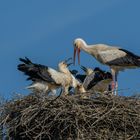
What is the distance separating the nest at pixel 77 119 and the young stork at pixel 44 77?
1.96 meters

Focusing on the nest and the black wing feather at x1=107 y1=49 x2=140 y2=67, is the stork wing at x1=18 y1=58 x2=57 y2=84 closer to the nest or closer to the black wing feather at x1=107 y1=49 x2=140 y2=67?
the black wing feather at x1=107 y1=49 x2=140 y2=67

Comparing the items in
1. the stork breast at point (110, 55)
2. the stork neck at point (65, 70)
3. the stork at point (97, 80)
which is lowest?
the stork at point (97, 80)

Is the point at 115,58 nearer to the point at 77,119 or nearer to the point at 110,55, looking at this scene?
the point at 110,55

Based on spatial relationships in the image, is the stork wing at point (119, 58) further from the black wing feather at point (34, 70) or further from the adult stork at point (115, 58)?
the black wing feather at point (34, 70)

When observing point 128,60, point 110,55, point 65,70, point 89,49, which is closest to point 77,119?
point 128,60

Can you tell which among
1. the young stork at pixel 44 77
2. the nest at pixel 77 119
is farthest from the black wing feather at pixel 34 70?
the nest at pixel 77 119

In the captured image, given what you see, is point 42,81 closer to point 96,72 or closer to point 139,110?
point 96,72

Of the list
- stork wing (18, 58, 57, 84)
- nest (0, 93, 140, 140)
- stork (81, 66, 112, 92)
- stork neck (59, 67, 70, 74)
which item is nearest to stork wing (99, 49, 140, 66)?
stork (81, 66, 112, 92)

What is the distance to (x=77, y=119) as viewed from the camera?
42.7ft

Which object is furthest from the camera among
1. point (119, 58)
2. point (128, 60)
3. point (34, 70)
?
point (119, 58)

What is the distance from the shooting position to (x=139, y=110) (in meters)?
13.3

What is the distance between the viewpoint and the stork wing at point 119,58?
1590 cm

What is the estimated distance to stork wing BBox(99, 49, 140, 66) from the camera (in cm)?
1590

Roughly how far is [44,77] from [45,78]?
3cm
